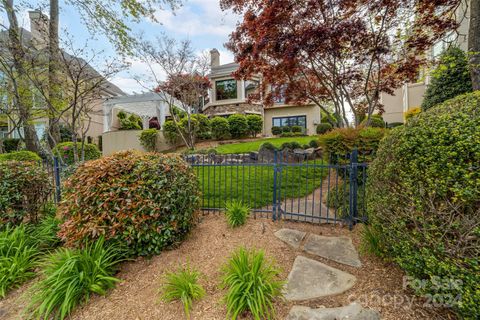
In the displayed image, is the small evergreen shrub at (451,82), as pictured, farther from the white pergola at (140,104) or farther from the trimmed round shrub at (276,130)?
the white pergola at (140,104)

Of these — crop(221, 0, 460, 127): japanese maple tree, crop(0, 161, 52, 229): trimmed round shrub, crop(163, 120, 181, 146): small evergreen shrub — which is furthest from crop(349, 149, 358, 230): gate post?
crop(163, 120, 181, 146): small evergreen shrub

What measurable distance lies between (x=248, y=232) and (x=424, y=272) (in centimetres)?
217

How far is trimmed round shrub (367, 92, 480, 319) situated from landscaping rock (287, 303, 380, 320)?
51 centimetres

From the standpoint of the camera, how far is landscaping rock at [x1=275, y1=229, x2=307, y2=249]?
315 cm

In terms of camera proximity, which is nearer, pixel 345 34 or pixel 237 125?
pixel 345 34

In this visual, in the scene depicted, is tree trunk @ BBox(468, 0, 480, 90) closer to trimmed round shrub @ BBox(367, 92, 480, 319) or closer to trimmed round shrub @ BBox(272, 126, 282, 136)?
trimmed round shrub @ BBox(367, 92, 480, 319)

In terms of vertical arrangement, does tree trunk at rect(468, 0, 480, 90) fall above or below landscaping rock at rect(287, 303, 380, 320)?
above

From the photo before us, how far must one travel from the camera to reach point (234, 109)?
17.4 meters

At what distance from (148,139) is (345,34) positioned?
11.6 m

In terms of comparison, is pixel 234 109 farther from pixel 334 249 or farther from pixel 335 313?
pixel 335 313

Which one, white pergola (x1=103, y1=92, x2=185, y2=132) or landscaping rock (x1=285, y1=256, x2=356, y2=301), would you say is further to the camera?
white pergola (x1=103, y1=92, x2=185, y2=132)

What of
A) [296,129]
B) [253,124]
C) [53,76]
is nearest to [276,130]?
[296,129]

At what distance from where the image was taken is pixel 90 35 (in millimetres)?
5570

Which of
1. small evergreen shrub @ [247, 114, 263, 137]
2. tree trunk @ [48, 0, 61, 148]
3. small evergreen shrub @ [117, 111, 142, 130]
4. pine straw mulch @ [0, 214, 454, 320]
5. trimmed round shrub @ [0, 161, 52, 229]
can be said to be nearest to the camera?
pine straw mulch @ [0, 214, 454, 320]
